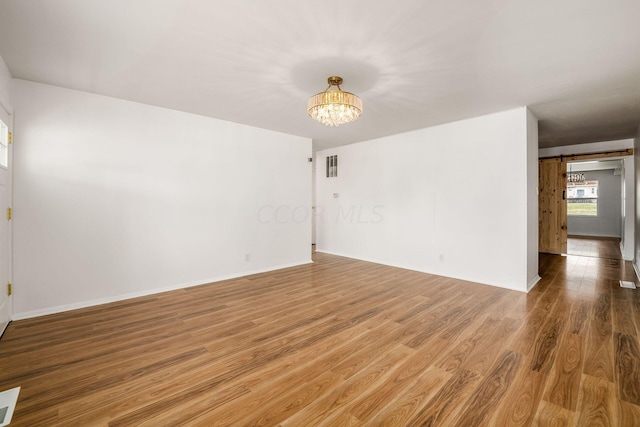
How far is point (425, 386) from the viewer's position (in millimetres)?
1872

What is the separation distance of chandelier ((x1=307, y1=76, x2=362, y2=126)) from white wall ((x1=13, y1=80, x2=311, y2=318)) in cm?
228

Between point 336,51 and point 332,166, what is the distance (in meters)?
4.45

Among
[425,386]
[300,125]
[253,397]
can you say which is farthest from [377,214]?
[253,397]

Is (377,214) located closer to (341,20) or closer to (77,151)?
(341,20)

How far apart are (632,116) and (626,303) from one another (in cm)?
302

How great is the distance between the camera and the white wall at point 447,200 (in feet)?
13.0

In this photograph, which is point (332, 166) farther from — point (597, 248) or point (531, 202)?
point (597, 248)

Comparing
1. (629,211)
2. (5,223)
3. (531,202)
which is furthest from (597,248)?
(5,223)

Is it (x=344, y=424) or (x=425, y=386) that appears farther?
(x=425, y=386)

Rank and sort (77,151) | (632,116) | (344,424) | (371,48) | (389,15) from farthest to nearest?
(632,116) < (77,151) < (371,48) < (389,15) < (344,424)

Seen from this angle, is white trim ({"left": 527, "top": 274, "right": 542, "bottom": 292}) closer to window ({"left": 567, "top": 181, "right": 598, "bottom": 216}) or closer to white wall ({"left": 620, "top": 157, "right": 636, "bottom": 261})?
white wall ({"left": 620, "top": 157, "right": 636, "bottom": 261})

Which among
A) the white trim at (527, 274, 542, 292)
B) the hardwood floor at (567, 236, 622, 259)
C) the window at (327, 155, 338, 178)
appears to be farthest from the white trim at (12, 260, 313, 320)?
→ the hardwood floor at (567, 236, 622, 259)

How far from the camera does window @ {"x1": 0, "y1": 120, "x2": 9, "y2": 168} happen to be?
270cm

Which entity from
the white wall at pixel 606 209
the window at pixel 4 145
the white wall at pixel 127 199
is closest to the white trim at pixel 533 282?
the white wall at pixel 127 199
